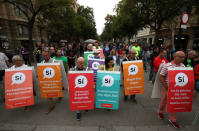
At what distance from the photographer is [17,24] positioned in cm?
2070

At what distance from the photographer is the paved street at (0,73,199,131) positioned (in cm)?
278

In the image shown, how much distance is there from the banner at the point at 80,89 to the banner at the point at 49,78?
27.1 inches

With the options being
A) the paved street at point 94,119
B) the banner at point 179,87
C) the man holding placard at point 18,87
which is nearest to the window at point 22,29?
the paved street at point 94,119

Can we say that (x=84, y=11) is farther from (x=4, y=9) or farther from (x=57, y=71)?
(x=57, y=71)

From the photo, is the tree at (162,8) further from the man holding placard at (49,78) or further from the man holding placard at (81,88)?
the man holding placard at (49,78)

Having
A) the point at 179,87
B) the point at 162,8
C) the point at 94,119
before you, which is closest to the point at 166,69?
the point at 179,87

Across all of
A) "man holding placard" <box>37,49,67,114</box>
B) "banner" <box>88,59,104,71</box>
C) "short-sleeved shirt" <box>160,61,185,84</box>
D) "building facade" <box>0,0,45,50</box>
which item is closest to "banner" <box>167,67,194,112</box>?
"short-sleeved shirt" <box>160,61,185,84</box>

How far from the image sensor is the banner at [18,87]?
296 cm

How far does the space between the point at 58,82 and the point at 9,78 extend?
1.22 m

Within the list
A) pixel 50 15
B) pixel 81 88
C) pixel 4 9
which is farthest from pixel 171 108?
pixel 4 9

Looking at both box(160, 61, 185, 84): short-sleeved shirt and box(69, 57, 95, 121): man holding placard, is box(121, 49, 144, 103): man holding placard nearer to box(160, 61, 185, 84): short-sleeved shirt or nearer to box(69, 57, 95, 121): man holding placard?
box(160, 61, 185, 84): short-sleeved shirt

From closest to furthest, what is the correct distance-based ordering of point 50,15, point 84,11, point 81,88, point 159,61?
point 81,88, point 159,61, point 50,15, point 84,11

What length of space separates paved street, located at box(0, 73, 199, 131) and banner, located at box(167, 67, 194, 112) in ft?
2.02

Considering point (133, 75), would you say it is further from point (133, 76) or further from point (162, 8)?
point (162, 8)
